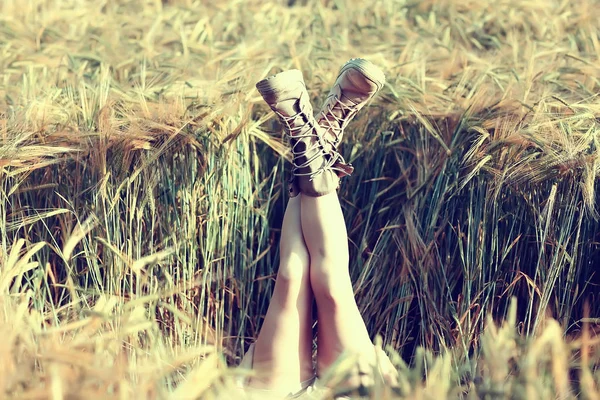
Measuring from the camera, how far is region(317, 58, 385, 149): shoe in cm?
158

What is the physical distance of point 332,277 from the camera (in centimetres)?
152

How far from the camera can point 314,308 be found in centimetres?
172

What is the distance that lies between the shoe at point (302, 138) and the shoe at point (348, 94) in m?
0.06

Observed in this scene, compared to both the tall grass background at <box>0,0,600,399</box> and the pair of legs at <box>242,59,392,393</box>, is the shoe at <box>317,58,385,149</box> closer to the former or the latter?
the pair of legs at <box>242,59,392,393</box>

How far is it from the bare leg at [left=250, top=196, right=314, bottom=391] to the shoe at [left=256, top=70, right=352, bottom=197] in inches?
2.8

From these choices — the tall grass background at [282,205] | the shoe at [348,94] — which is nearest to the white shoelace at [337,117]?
the shoe at [348,94]

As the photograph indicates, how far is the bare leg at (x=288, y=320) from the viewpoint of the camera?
1.54m

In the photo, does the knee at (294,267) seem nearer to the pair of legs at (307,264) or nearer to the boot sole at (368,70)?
the pair of legs at (307,264)

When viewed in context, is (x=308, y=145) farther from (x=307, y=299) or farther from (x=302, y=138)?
(x=307, y=299)

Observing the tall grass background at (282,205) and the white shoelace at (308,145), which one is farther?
the tall grass background at (282,205)

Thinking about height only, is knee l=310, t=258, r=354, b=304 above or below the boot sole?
below

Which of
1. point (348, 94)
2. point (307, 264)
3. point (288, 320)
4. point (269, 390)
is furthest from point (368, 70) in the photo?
point (269, 390)

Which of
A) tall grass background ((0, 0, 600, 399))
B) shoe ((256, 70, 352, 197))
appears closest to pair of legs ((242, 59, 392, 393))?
shoe ((256, 70, 352, 197))

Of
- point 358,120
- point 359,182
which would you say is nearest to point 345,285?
point 359,182
